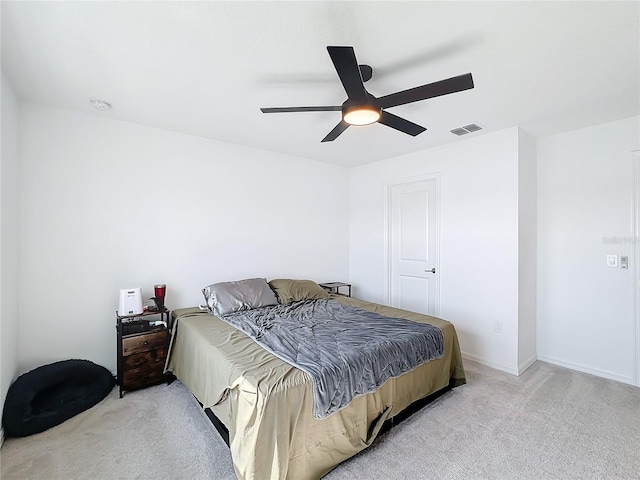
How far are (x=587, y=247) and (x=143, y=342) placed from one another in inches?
174

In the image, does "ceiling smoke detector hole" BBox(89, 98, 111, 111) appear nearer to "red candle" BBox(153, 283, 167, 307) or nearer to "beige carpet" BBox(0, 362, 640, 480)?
"red candle" BBox(153, 283, 167, 307)

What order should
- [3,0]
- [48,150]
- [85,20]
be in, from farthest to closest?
[48,150], [85,20], [3,0]

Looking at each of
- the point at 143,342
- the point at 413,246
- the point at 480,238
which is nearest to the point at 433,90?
the point at 480,238

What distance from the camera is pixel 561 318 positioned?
3.27m

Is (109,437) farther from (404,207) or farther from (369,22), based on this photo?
(404,207)

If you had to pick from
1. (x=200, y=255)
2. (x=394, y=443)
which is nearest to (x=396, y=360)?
(x=394, y=443)

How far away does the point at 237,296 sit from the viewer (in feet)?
10.1

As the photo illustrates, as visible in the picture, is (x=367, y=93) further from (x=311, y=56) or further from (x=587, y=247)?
(x=587, y=247)

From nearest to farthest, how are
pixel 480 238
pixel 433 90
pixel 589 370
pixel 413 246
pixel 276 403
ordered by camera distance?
pixel 276 403
pixel 433 90
pixel 589 370
pixel 480 238
pixel 413 246

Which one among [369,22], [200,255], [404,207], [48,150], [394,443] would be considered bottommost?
[394,443]

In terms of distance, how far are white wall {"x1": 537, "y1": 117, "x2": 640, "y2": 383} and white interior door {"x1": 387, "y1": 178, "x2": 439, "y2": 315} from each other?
1.15m

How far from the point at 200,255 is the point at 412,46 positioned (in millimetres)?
2800

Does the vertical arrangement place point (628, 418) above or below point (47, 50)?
below

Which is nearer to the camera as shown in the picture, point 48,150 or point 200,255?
point 48,150
